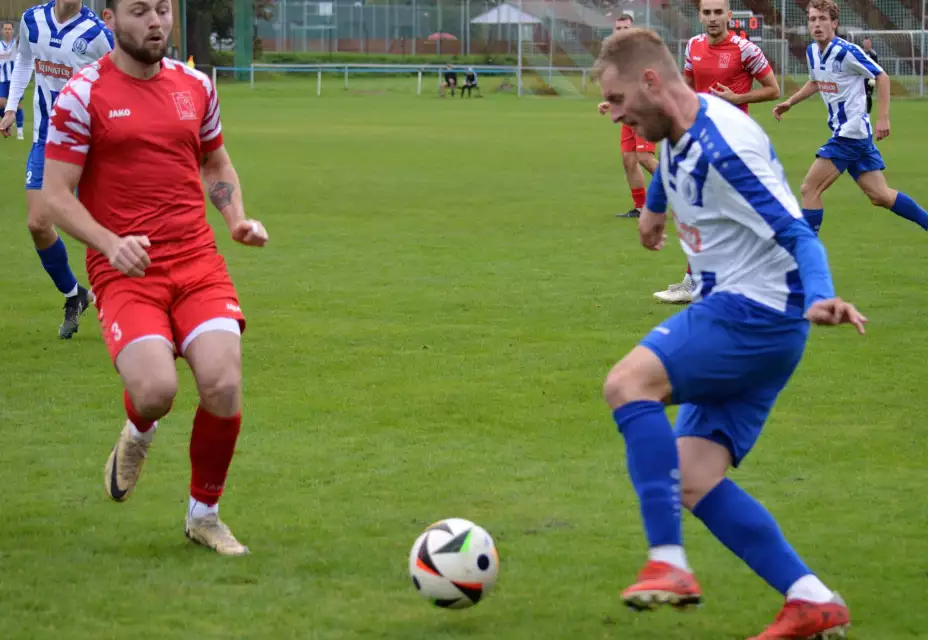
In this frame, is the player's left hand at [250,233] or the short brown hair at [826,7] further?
the short brown hair at [826,7]

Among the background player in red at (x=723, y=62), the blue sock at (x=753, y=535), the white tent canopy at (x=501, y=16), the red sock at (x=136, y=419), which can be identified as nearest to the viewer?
the blue sock at (x=753, y=535)

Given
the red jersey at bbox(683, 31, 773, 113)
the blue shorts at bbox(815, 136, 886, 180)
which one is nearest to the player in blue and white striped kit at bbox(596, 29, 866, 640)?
the red jersey at bbox(683, 31, 773, 113)

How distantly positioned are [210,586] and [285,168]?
17578mm

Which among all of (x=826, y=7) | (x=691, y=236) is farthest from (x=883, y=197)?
(x=691, y=236)

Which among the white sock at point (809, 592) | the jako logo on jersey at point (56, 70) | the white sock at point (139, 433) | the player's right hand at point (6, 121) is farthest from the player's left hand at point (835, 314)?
the player's right hand at point (6, 121)

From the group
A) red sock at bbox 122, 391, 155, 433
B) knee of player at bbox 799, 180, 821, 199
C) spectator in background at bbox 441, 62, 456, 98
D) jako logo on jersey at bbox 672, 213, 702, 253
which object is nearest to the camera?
jako logo on jersey at bbox 672, 213, 702, 253

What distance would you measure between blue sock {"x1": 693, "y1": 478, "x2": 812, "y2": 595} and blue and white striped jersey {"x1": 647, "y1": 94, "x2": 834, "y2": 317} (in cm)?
60

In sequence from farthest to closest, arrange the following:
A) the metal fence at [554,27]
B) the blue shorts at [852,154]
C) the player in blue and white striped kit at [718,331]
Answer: the metal fence at [554,27], the blue shorts at [852,154], the player in blue and white striped kit at [718,331]

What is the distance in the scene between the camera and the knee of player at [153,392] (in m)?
4.89

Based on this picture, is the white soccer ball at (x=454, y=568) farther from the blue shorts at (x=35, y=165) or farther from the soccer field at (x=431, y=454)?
the blue shorts at (x=35, y=165)

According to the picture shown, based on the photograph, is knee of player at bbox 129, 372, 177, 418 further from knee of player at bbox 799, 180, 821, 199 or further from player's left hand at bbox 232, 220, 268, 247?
knee of player at bbox 799, 180, 821, 199

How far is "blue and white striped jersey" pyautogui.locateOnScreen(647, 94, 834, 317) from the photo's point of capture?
405 centimetres

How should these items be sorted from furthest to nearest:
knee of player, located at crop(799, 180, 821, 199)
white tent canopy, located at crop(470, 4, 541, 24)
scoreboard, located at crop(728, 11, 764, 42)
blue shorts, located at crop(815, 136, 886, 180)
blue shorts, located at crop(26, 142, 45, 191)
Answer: white tent canopy, located at crop(470, 4, 541, 24) → scoreboard, located at crop(728, 11, 764, 42) → knee of player, located at crop(799, 180, 821, 199) → blue shorts, located at crop(815, 136, 886, 180) → blue shorts, located at crop(26, 142, 45, 191)

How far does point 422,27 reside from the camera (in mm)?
67688
